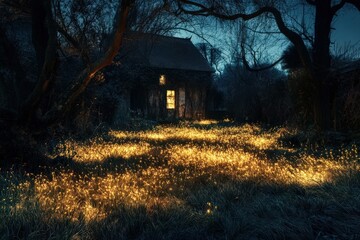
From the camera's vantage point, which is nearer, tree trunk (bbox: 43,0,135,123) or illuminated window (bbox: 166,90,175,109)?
tree trunk (bbox: 43,0,135,123)

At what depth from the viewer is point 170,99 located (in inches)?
1255

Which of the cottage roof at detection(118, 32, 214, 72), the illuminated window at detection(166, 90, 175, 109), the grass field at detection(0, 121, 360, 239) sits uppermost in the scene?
the cottage roof at detection(118, 32, 214, 72)

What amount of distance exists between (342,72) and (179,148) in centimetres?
582

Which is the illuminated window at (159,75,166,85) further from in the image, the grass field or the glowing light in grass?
the grass field

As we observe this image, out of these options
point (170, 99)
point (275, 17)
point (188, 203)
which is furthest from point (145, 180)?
point (170, 99)

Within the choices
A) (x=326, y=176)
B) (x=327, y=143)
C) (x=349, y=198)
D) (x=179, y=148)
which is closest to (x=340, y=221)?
(x=349, y=198)

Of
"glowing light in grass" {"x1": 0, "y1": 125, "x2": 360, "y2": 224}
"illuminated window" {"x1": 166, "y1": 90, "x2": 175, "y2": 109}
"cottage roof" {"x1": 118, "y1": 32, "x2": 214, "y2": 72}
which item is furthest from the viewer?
"illuminated window" {"x1": 166, "y1": 90, "x2": 175, "y2": 109}

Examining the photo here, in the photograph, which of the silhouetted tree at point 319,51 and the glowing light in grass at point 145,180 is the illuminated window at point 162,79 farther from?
the glowing light in grass at point 145,180

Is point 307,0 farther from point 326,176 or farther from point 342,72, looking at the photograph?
point 326,176

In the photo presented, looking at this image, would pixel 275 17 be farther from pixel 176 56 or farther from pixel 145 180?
pixel 176 56

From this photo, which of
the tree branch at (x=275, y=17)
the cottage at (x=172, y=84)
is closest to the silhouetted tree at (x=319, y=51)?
the tree branch at (x=275, y=17)

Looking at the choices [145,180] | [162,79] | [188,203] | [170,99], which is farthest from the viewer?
[170,99]

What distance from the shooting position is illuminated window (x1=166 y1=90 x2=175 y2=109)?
31.6 m

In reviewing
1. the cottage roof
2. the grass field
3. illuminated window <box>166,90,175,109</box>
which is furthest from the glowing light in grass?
illuminated window <box>166,90,175,109</box>
